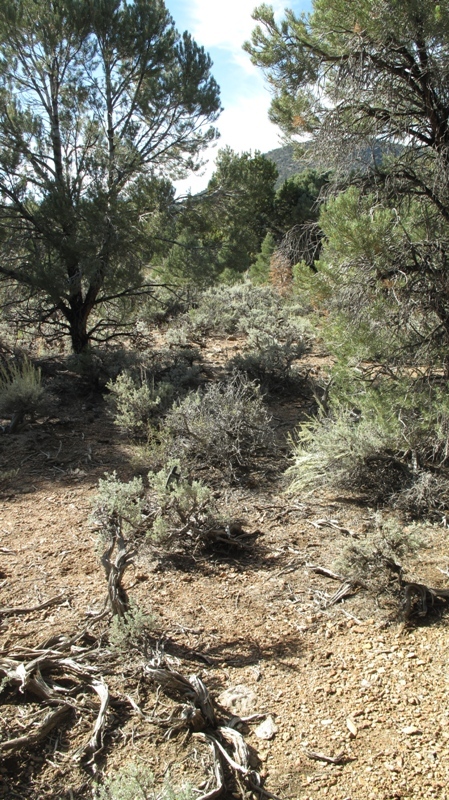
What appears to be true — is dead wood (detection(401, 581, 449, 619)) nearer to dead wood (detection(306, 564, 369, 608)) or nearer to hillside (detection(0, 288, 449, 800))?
hillside (detection(0, 288, 449, 800))

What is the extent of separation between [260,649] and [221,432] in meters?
2.44

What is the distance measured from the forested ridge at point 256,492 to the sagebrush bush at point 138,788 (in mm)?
11

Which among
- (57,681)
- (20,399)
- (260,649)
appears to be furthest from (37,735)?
(20,399)

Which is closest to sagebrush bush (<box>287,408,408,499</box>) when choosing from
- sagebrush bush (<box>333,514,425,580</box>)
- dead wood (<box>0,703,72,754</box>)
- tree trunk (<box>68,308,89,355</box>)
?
sagebrush bush (<box>333,514,425,580</box>)

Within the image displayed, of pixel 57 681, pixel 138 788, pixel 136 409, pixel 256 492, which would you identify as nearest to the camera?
pixel 138 788

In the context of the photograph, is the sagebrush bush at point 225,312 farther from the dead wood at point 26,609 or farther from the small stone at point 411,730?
the small stone at point 411,730

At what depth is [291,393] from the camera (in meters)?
7.29

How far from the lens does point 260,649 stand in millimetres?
2748

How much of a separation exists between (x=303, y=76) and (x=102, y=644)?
3926 millimetres

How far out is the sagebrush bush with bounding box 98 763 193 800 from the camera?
179cm

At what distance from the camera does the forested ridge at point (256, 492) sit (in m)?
2.19

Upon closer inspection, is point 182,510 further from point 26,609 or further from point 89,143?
point 89,143

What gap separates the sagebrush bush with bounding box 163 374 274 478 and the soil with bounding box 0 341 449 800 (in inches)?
16.8

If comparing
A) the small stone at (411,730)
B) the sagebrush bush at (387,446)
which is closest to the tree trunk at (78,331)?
the sagebrush bush at (387,446)
